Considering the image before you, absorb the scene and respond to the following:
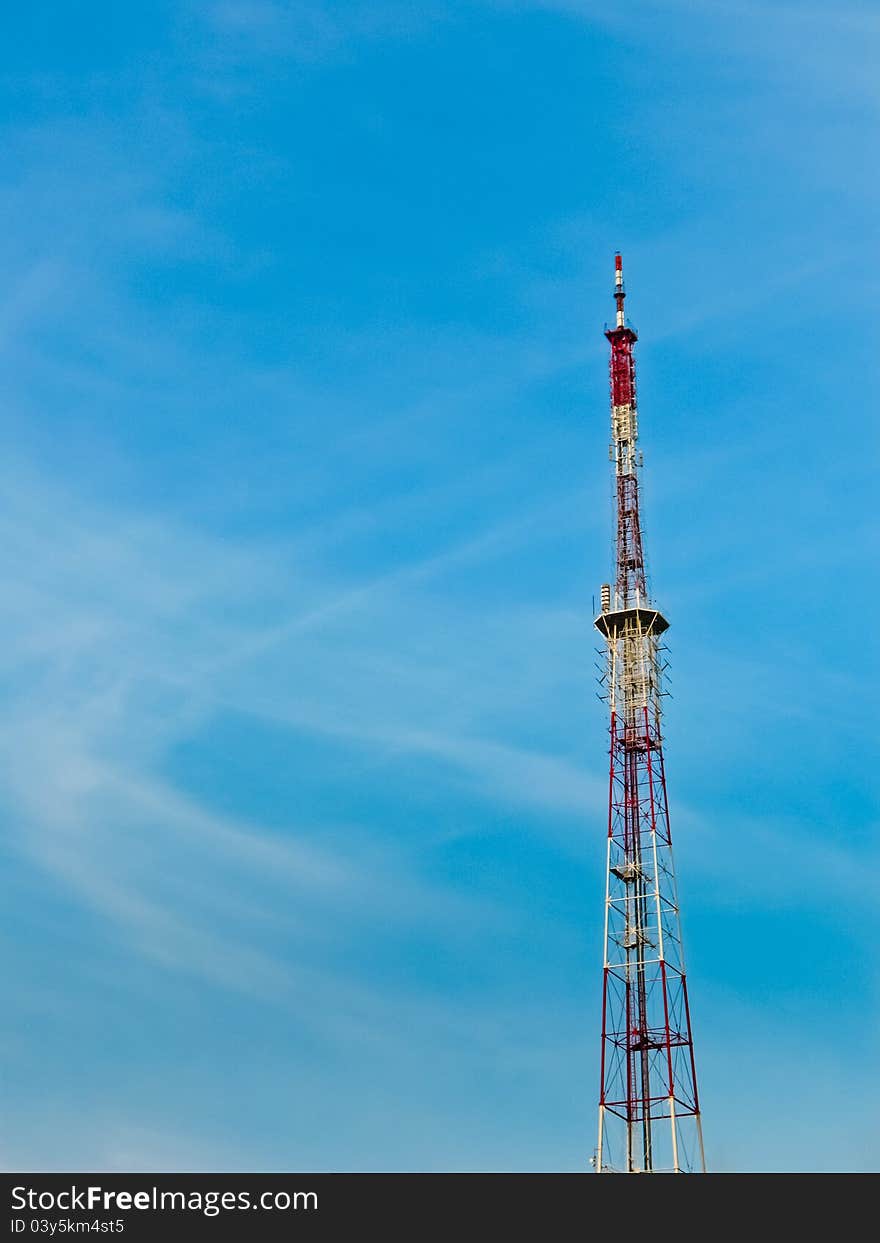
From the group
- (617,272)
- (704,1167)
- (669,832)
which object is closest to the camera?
(704,1167)

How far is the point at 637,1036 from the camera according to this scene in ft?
363

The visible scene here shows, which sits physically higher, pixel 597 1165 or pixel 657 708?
pixel 657 708

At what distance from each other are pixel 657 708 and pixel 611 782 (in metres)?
6.25

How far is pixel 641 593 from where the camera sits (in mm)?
121250
